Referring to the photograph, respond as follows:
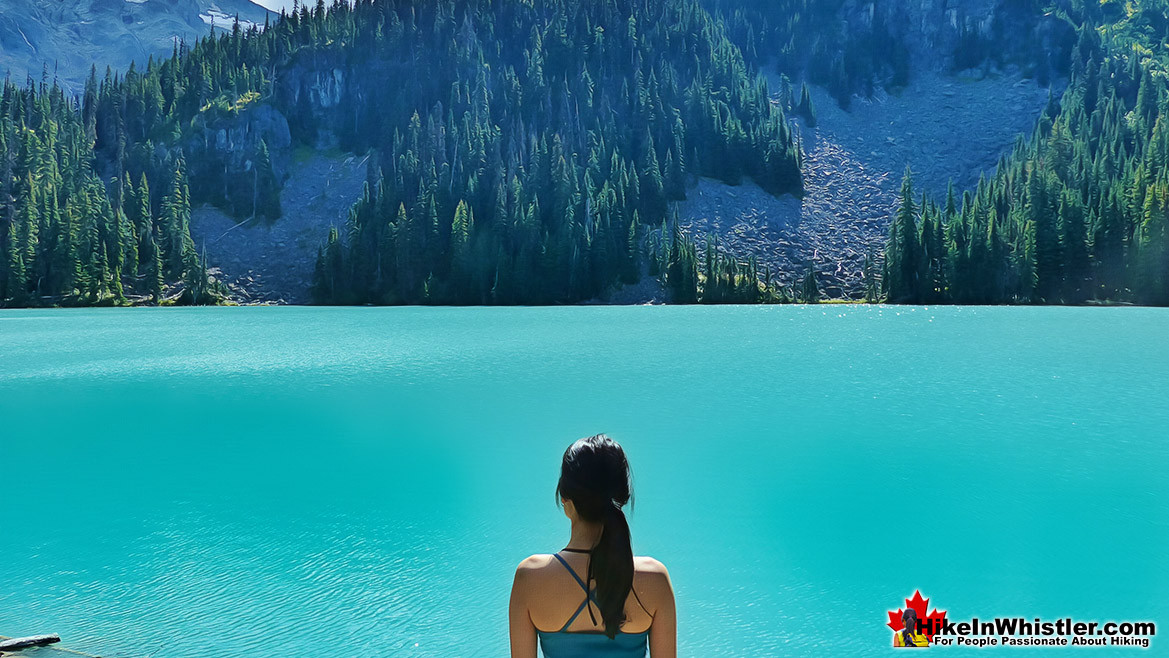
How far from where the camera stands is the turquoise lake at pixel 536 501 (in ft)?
34.9

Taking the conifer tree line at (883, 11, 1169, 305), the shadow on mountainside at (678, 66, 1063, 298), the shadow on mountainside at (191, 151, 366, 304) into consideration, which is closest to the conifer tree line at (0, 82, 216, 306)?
the shadow on mountainside at (191, 151, 366, 304)

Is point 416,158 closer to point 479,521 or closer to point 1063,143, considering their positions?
point 1063,143

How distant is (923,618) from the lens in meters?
10.5

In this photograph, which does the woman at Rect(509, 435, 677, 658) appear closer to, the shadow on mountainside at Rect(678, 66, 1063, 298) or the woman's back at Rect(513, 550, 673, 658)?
the woman's back at Rect(513, 550, 673, 658)

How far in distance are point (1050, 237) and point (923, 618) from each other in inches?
5185

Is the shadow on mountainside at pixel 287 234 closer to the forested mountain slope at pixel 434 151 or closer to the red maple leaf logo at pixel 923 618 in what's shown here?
the forested mountain slope at pixel 434 151

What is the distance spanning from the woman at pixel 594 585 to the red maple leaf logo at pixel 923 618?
25.0 feet

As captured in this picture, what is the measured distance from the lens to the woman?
3.63 meters

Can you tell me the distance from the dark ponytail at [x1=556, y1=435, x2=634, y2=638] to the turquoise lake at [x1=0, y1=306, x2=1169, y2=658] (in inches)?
262

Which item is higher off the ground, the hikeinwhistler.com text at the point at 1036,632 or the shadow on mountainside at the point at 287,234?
the shadow on mountainside at the point at 287,234

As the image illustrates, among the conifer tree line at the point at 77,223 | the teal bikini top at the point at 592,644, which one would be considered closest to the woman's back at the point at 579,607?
the teal bikini top at the point at 592,644

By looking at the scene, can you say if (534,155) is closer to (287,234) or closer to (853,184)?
(287,234)

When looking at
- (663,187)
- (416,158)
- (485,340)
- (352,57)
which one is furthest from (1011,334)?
(352,57)

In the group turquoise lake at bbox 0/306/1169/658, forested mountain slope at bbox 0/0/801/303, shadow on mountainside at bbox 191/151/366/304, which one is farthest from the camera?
shadow on mountainside at bbox 191/151/366/304
